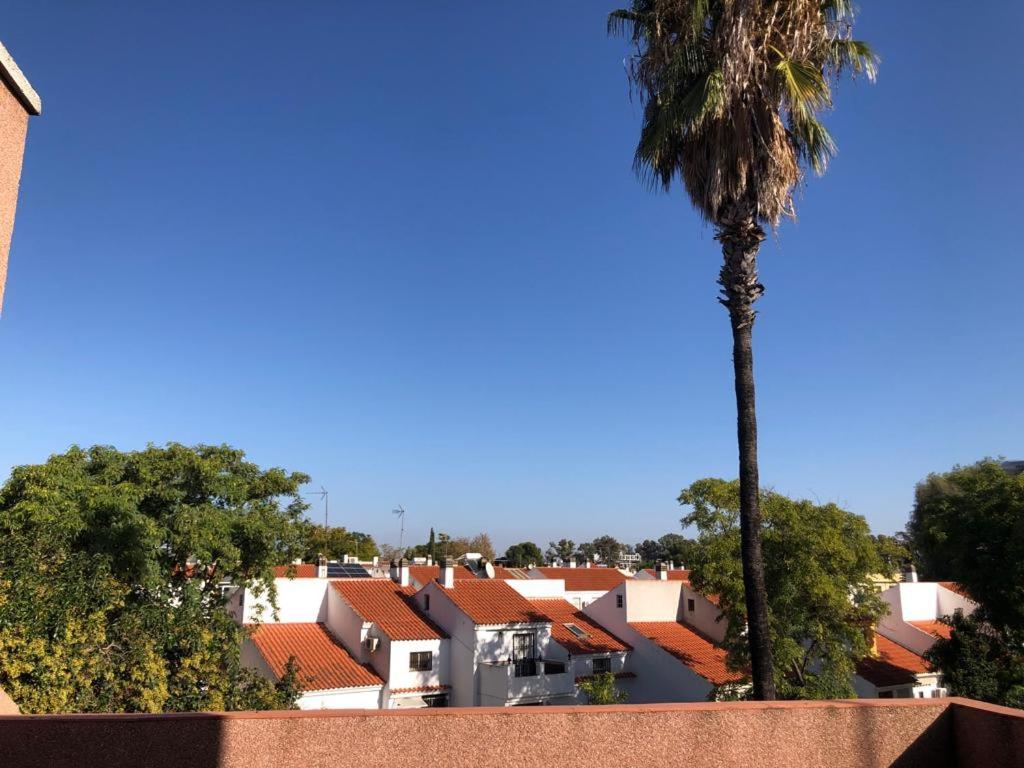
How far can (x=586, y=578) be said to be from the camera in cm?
5372

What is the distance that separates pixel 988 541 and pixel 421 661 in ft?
74.6

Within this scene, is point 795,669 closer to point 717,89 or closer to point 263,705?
point 263,705

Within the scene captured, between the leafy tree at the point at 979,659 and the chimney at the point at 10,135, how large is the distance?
1213 inches

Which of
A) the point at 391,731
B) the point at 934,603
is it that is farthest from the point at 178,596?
the point at 934,603

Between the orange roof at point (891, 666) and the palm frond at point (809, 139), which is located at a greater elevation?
the palm frond at point (809, 139)

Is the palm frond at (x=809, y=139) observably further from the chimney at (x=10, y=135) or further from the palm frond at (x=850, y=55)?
the chimney at (x=10, y=135)

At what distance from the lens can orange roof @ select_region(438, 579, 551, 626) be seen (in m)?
29.0

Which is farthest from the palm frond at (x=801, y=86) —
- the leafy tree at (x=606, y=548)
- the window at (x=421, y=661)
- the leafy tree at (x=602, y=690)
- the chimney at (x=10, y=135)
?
the leafy tree at (x=606, y=548)

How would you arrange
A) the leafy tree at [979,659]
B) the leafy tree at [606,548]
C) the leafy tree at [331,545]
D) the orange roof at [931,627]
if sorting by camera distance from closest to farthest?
1. the leafy tree at [979,659]
2. the orange roof at [931,627]
3. the leafy tree at [331,545]
4. the leafy tree at [606,548]

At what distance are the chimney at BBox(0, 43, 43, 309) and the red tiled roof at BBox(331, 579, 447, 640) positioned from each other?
2400 centimetres

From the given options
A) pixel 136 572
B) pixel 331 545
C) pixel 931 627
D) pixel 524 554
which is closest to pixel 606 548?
pixel 524 554

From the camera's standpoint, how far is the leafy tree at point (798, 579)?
2108cm

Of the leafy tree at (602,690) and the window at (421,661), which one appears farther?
the window at (421,661)

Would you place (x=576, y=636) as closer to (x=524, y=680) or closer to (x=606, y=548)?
(x=524, y=680)
